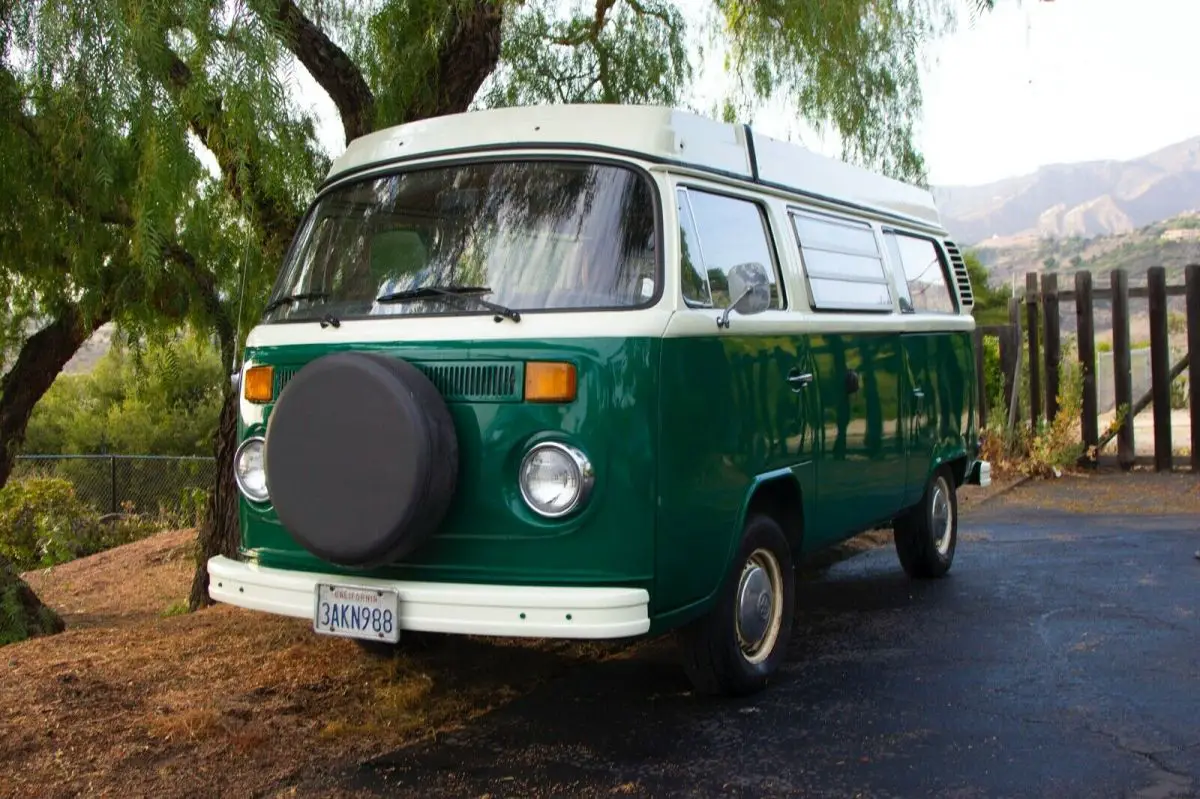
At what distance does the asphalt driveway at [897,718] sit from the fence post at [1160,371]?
6629mm

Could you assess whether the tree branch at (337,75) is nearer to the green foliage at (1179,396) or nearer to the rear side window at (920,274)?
the rear side window at (920,274)

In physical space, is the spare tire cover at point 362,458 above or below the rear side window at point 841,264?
below

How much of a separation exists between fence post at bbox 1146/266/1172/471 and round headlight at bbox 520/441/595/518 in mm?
10995

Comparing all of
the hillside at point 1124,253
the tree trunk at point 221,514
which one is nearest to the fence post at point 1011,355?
the tree trunk at point 221,514

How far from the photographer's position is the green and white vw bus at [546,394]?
4.66 m

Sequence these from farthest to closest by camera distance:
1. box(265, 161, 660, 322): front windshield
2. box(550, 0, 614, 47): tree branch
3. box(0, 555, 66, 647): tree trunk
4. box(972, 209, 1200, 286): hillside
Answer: box(972, 209, 1200, 286): hillside, box(550, 0, 614, 47): tree branch, box(0, 555, 66, 647): tree trunk, box(265, 161, 660, 322): front windshield

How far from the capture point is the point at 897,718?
523cm

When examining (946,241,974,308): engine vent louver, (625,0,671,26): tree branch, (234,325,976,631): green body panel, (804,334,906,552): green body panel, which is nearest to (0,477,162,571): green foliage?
(625,0,671,26): tree branch

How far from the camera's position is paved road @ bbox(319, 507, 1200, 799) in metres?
4.49

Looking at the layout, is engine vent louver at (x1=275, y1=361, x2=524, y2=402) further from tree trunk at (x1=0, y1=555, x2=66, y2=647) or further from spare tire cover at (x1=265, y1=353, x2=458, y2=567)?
tree trunk at (x1=0, y1=555, x2=66, y2=647)

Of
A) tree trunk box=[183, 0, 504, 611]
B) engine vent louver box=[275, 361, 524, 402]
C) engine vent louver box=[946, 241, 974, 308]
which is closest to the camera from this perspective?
engine vent louver box=[275, 361, 524, 402]

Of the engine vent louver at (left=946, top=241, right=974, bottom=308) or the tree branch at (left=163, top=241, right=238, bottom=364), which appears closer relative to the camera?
the engine vent louver at (left=946, top=241, right=974, bottom=308)

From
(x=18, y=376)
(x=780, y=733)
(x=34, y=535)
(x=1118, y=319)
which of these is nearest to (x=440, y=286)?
(x=780, y=733)

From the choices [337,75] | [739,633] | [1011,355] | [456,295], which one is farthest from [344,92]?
[1011,355]
